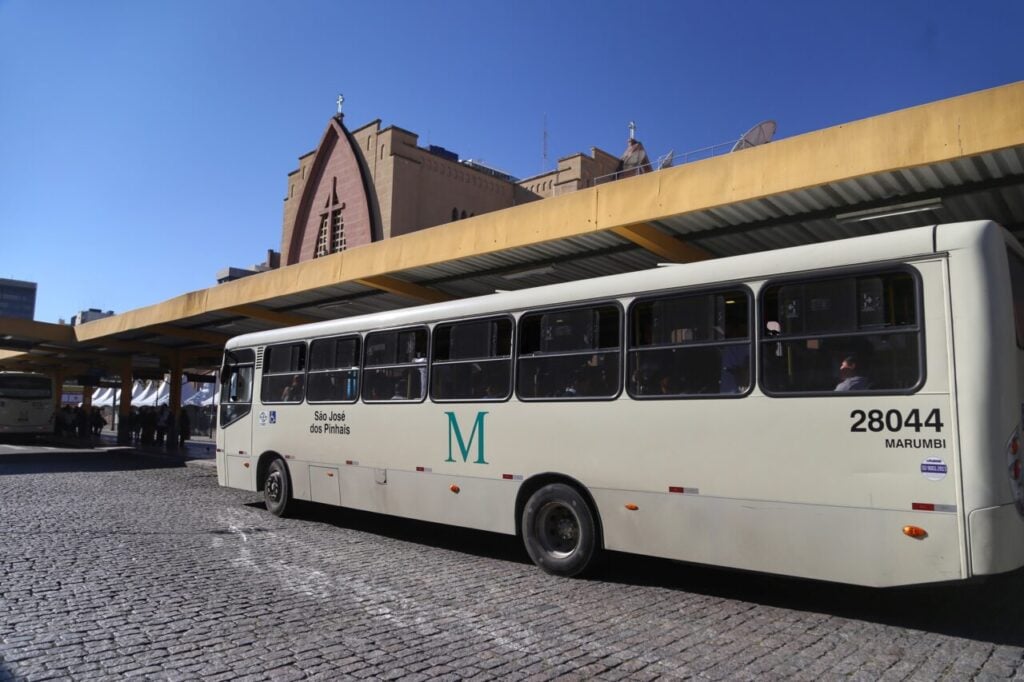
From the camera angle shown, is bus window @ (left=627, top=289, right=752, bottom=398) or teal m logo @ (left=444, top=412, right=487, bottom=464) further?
teal m logo @ (left=444, top=412, right=487, bottom=464)

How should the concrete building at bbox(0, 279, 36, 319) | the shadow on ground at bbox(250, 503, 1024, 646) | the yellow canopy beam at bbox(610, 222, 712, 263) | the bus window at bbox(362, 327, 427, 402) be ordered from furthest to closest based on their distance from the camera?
1. the concrete building at bbox(0, 279, 36, 319)
2. the yellow canopy beam at bbox(610, 222, 712, 263)
3. the bus window at bbox(362, 327, 427, 402)
4. the shadow on ground at bbox(250, 503, 1024, 646)

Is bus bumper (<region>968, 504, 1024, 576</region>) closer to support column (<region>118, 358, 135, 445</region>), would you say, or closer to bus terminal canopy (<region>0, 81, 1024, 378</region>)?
bus terminal canopy (<region>0, 81, 1024, 378</region>)

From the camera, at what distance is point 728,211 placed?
948 centimetres

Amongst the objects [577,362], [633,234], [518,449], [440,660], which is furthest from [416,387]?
[440,660]

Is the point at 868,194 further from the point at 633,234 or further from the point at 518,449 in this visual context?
the point at 518,449

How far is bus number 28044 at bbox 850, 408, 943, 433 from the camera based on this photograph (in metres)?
5.07

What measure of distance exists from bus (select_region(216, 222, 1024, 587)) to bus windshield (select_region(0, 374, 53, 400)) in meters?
29.0

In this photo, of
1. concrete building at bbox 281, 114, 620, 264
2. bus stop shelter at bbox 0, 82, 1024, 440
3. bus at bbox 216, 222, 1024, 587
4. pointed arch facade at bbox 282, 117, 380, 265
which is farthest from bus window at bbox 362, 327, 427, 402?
pointed arch facade at bbox 282, 117, 380, 265

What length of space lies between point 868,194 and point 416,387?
626cm

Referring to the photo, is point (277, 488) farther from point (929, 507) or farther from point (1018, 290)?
point (1018, 290)

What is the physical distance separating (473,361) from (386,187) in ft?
91.9

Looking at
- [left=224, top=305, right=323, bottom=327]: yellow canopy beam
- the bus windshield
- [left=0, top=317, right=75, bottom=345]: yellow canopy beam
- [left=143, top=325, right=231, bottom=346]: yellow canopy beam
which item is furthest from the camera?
the bus windshield

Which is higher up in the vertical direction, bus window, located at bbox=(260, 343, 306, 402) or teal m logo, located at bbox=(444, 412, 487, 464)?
bus window, located at bbox=(260, 343, 306, 402)

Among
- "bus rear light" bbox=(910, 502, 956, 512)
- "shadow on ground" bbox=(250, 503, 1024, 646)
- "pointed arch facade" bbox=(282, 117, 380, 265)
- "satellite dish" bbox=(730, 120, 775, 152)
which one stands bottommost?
"shadow on ground" bbox=(250, 503, 1024, 646)
